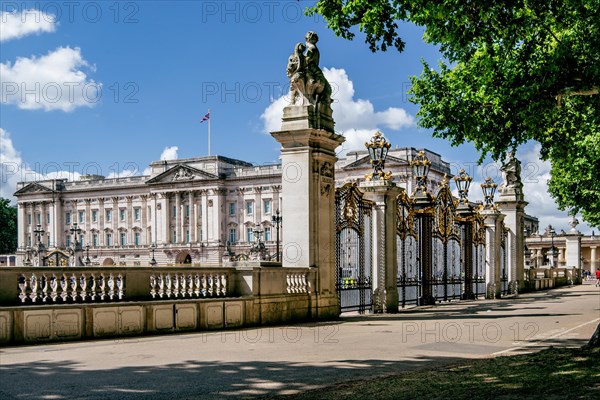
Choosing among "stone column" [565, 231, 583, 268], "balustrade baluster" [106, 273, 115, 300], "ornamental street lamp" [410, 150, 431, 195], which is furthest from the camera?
"stone column" [565, 231, 583, 268]

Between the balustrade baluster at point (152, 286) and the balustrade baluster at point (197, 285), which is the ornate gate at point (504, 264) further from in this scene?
the balustrade baluster at point (152, 286)

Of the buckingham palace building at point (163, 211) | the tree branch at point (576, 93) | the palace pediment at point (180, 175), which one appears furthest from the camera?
the palace pediment at point (180, 175)

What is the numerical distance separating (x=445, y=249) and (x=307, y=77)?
12196 millimetres

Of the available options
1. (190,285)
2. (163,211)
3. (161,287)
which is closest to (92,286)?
(161,287)

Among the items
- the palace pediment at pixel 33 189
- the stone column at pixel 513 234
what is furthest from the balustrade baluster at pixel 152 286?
the palace pediment at pixel 33 189

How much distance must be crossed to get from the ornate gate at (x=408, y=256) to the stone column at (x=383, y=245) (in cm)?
125

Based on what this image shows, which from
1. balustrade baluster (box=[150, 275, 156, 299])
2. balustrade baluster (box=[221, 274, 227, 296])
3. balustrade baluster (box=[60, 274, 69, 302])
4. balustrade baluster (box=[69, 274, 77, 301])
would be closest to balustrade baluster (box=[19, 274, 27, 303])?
balustrade baluster (box=[60, 274, 69, 302])

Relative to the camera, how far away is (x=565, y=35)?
642 inches

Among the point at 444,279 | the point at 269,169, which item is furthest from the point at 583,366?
the point at 269,169

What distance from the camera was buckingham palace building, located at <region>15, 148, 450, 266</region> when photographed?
122m

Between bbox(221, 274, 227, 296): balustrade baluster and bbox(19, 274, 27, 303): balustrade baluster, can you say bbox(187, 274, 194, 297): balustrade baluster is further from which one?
bbox(19, 274, 27, 303): balustrade baluster

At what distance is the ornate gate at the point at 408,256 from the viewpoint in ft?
79.3

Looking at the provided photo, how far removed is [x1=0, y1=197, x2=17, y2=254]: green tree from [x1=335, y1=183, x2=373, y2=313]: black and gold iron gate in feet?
484

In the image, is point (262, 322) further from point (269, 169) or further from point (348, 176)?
point (269, 169)
